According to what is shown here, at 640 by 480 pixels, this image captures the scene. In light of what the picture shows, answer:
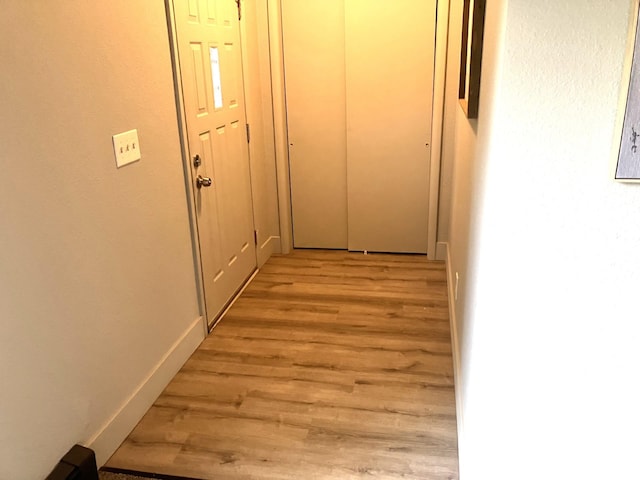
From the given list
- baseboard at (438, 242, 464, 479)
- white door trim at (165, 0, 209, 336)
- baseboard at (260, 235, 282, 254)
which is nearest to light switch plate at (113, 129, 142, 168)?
white door trim at (165, 0, 209, 336)

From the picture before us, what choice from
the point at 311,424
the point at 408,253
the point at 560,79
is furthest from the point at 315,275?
the point at 560,79

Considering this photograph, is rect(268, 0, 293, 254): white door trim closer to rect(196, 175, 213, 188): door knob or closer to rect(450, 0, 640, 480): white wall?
rect(196, 175, 213, 188): door knob

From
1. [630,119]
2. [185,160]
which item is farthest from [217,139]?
[630,119]

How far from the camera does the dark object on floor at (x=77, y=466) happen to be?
5.34 ft

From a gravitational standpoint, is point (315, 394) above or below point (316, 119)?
below

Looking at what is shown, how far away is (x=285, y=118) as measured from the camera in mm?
3637

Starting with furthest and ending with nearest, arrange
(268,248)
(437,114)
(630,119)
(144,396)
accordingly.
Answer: (268,248)
(437,114)
(144,396)
(630,119)

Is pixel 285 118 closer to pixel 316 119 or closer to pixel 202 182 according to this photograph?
pixel 316 119

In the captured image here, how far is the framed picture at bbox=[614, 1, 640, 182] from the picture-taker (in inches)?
43.5

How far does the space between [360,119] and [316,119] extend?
0.31m

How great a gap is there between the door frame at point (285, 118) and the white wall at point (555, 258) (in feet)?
5.69

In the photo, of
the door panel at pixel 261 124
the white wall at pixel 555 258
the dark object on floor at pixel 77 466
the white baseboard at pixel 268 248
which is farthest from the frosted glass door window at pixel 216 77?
the dark object on floor at pixel 77 466

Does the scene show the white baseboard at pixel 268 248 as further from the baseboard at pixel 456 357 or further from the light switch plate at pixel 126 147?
the light switch plate at pixel 126 147

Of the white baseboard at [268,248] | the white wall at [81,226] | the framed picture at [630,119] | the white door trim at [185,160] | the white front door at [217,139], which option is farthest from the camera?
the white baseboard at [268,248]
